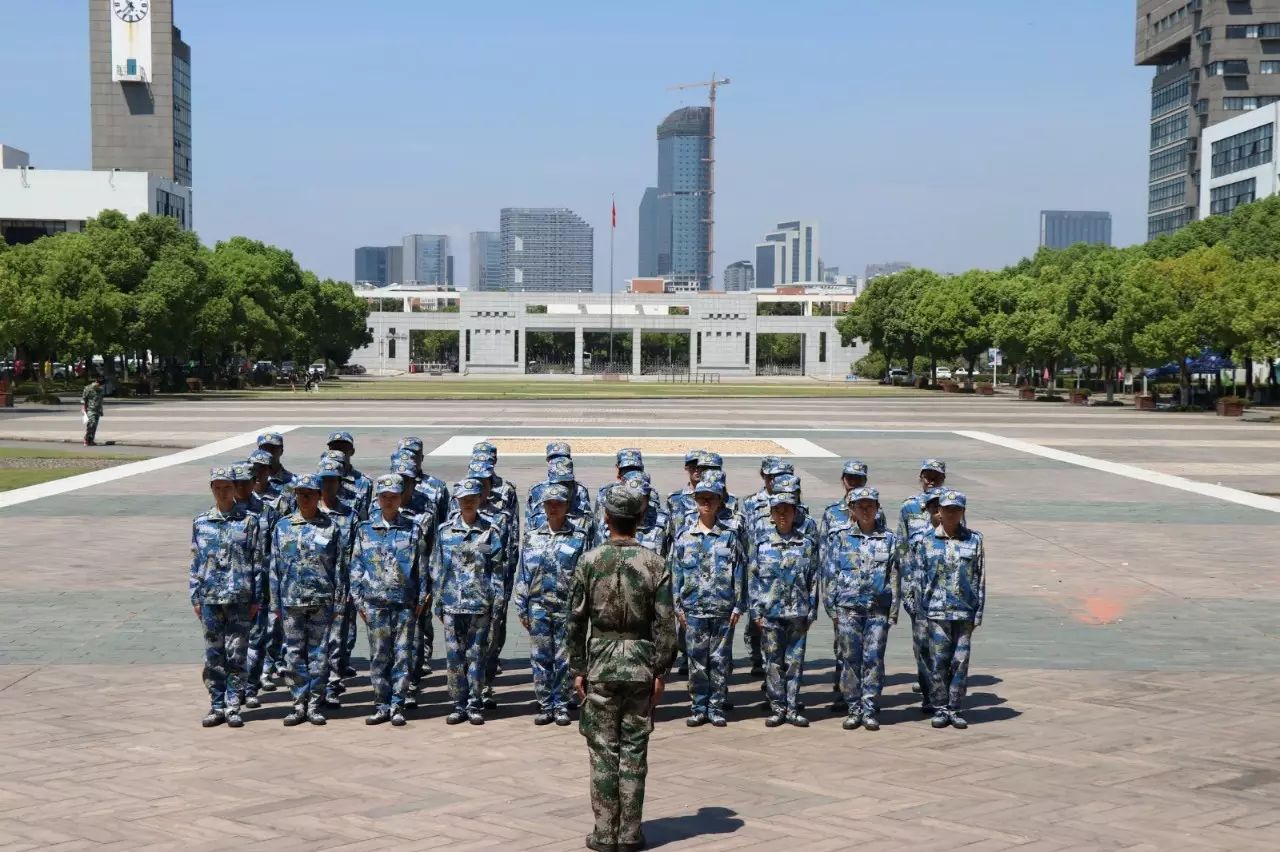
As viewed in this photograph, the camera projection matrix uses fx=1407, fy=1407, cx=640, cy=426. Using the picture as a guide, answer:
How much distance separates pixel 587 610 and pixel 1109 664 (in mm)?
6861

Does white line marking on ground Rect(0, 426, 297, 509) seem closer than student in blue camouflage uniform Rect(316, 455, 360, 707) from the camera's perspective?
No

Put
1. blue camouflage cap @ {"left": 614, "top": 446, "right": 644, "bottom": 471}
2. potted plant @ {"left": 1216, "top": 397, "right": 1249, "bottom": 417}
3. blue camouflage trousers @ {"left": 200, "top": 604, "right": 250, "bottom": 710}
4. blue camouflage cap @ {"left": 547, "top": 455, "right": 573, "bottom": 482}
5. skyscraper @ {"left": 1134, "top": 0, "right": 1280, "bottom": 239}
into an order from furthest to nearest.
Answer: skyscraper @ {"left": 1134, "top": 0, "right": 1280, "bottom": 239} → potted plant @ {"left": 1216, "top": 397, "right": 1249, "bottom": 417} → blue camouflage cap @ {"left": 614, "top": 446, "right": 644, "bottom": 471} → blue camouflage cap @ {"left": 547, "top": 455, "right": 573, "bottom": 482} → blue camouflage trousers @ {"left": 200, "top": 604, "right": 250, "bottom": 710}

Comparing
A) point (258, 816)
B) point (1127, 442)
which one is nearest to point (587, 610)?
point (258, 816)

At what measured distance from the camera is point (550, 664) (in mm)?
10812

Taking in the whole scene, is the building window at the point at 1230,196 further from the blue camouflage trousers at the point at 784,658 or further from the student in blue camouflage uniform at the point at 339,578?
the student in blue camouflage uniform at the point at 339,578

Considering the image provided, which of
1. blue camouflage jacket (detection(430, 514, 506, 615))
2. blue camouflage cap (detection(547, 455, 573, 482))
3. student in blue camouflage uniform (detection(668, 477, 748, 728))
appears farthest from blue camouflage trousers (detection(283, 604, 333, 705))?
student in blue camouflage uniform (detection(668, 477, 748, 728))

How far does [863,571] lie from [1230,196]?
4288 inches

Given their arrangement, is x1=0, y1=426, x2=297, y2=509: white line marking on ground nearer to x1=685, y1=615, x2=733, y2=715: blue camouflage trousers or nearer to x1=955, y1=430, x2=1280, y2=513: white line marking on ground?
x1=685, y1=615, x2=733, y2=715: blue camouflage trousers

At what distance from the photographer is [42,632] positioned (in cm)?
1380

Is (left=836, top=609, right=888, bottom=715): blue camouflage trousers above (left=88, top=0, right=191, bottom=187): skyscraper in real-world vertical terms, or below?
below

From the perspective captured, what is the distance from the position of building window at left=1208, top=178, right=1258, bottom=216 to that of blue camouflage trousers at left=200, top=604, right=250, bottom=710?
4036 inches

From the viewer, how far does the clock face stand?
162625mm

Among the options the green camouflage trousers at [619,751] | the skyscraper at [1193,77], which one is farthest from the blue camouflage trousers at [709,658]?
the skyscraper at [1193,77]

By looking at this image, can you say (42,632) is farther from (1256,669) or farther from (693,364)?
(693,364)
